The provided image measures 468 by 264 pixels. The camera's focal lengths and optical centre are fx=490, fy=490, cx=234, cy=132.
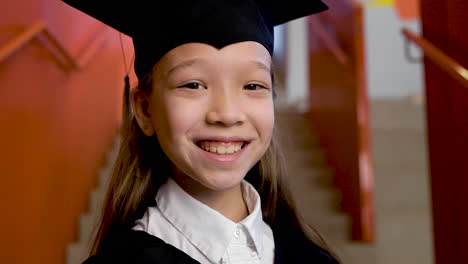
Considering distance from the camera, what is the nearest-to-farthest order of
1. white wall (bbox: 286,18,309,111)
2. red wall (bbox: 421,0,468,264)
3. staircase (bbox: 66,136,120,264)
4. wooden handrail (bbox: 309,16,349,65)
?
red wall (bbox: 421,0,468,264) < staircase (bbox: 66,136,120,264) < wooden handrail (bbox: 309,16,349,65) < white wall (bbox: 286,18,309,111)

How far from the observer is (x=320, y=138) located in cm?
381

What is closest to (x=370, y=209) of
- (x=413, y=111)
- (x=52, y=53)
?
(x=413, y=111)

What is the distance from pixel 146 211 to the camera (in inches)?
46.4

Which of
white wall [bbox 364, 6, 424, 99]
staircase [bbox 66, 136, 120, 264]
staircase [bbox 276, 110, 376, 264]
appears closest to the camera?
staircase [bbox 66, 136, 120, 264]

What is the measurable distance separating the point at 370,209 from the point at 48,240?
1.76m

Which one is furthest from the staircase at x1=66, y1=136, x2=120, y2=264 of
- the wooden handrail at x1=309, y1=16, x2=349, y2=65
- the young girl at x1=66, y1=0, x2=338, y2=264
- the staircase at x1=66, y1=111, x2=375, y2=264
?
the wooden handrail at x1=309, y1=16, x2=349, y2=65

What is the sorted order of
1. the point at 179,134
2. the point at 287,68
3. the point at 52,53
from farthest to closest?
the point at 287,68
the point at 52,53
the point at 179,134

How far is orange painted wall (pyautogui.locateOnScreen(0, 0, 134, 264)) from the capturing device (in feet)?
5.42

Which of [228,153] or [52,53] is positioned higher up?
[52,53]

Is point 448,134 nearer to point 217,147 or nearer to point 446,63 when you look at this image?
point 446,63

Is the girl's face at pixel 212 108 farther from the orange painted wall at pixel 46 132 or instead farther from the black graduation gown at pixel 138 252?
the orange painted wall at pixel 46 132

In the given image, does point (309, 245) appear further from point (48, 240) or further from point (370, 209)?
point (370, 209)

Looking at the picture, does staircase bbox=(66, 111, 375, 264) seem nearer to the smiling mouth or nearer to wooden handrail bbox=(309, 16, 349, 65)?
wooden handrail bbox=(309, 16, 349, 65)

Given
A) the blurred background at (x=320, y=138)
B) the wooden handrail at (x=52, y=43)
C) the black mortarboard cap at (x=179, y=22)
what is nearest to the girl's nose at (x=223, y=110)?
the black mortarboard cap at (x=179, y=22)
